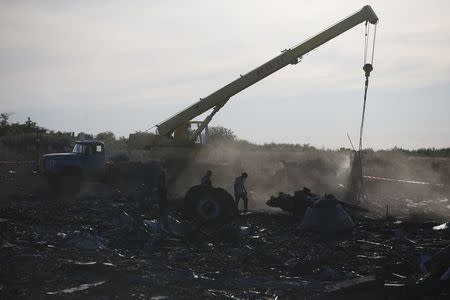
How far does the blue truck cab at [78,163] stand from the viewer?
25.7 metres

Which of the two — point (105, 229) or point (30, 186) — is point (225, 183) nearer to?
point (30, 186)

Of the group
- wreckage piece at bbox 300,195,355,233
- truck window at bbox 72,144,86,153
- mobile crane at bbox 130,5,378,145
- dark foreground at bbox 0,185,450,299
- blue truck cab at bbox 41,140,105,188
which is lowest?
dark foreground at bbox 0,185,450,299

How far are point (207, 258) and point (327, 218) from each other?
455 cm

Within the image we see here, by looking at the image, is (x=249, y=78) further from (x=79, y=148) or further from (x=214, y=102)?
(x=79, y=148)

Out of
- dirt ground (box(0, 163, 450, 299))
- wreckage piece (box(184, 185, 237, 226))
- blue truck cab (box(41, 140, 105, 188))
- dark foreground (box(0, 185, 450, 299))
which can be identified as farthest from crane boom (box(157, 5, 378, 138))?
wreckage piece (box(184, 185, 237, 226))

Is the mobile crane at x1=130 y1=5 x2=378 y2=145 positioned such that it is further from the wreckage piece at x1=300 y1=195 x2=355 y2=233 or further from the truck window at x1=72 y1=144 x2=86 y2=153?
the wreckage piece at x1=300 y1=195 x2=355 y2=233

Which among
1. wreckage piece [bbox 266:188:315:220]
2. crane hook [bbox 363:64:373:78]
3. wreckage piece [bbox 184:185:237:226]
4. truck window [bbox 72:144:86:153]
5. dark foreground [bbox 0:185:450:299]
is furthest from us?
truck window [bbox 72:144:86:153]

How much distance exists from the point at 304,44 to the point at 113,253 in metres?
16.9

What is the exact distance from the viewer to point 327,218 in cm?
1567

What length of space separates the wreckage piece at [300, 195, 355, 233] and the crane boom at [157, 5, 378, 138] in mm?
12202

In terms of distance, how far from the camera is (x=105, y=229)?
1521cm

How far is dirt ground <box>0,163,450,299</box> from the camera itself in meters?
9.34

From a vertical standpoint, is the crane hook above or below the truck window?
above

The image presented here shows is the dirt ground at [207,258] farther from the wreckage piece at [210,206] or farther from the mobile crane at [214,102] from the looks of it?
the mobile crane at [214,102]
